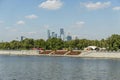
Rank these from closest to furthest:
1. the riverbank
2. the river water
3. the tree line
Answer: the river water, the riverbank, the tree line

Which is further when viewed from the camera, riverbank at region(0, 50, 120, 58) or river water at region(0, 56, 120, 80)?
riverbank at region(0, 50, 120, 58)

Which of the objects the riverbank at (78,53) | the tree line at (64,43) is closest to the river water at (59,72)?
the riverbank at (78,53)

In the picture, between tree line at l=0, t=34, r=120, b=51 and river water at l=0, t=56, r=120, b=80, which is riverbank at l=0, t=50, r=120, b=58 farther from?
river water at l=0, t=56, r=120, b=80

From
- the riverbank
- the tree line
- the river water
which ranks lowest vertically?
the river water

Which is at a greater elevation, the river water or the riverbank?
the riverbank

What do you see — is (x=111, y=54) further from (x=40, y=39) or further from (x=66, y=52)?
(x=40, y=39)

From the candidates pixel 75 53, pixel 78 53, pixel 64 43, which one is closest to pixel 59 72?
pixel 78 53

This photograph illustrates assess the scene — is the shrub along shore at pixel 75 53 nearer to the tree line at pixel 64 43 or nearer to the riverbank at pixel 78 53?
the riverbank at pixel 78 53

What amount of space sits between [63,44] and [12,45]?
39.0 metres

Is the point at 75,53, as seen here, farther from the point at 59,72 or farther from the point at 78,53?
the point at 59,72

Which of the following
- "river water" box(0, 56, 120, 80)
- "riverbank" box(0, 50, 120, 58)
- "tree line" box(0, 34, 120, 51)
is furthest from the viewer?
"tree line" box(0, 34, 120, 51)

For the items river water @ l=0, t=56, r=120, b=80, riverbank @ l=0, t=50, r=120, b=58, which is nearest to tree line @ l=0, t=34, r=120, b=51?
riverbank @ l=0, t=50, r=120, b=58

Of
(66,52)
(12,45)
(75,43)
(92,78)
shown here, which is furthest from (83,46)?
(92,78)

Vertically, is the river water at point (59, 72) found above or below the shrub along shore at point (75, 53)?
below
